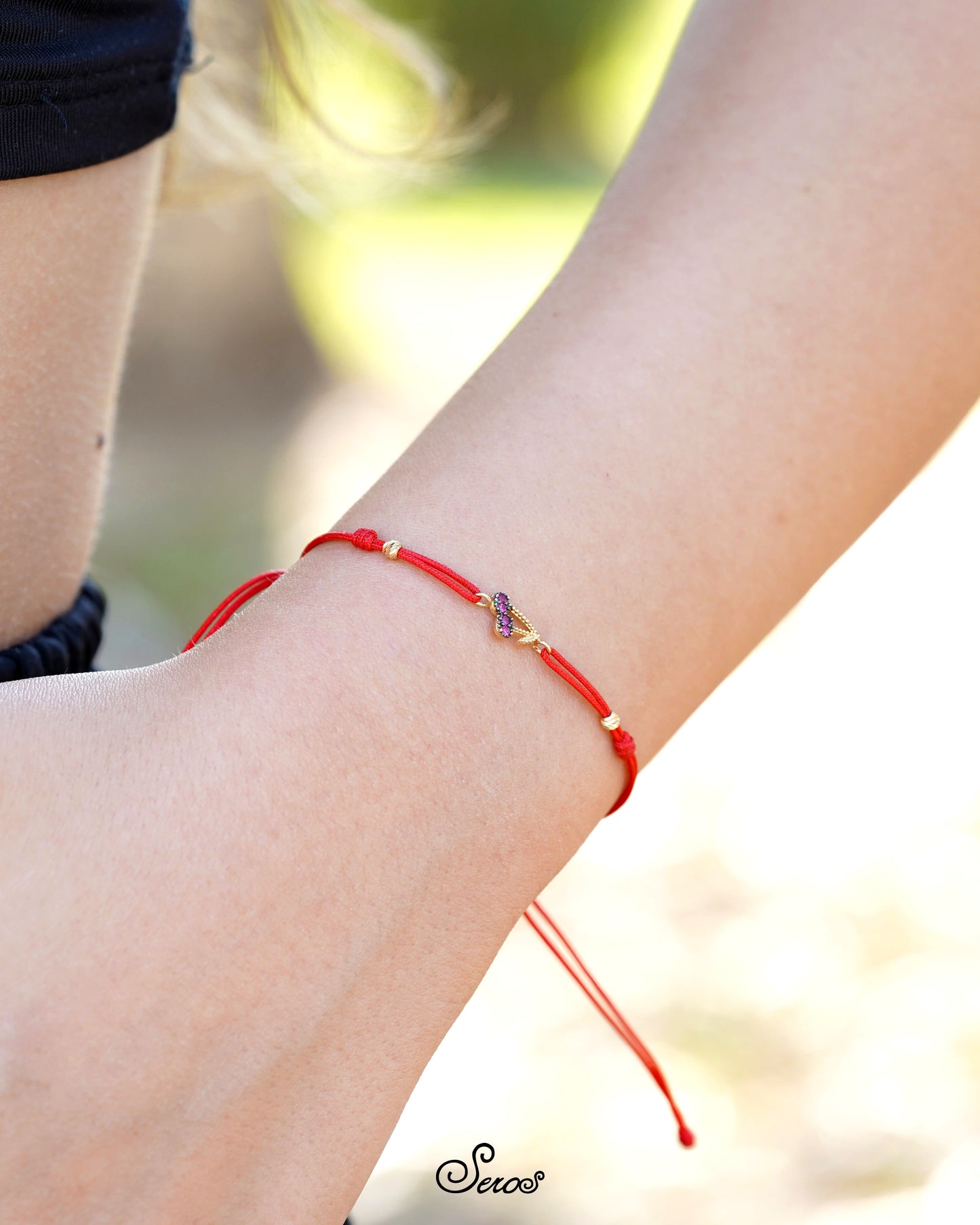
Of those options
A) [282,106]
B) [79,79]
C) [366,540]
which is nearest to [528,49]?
[282,106]

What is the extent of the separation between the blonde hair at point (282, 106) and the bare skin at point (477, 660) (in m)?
0.70

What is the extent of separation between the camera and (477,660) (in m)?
0.71

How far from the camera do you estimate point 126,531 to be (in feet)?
16.0

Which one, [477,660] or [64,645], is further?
[64,645]

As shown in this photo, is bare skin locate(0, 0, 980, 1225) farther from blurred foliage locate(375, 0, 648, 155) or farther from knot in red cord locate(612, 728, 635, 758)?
blurred foliage locate(375, 0, 648, 155)

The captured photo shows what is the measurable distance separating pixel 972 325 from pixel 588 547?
0.31m

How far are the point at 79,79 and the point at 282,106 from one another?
2.82ft

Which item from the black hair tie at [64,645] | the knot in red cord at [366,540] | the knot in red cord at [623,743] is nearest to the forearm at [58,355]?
the black hair tie at [64,645]

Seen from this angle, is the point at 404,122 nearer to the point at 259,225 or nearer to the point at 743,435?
the point at 743,435

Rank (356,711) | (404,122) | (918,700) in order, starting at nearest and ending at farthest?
(356,711) → (404,122) → (918,700)

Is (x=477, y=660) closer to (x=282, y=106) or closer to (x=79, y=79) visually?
(x=79, y=79)

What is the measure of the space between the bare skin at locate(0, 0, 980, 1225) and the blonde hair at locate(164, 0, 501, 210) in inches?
27.4

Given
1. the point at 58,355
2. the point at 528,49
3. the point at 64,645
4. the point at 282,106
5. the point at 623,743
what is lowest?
the point at 64,645

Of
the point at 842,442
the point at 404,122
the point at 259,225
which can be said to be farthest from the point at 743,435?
the point at 259,225
